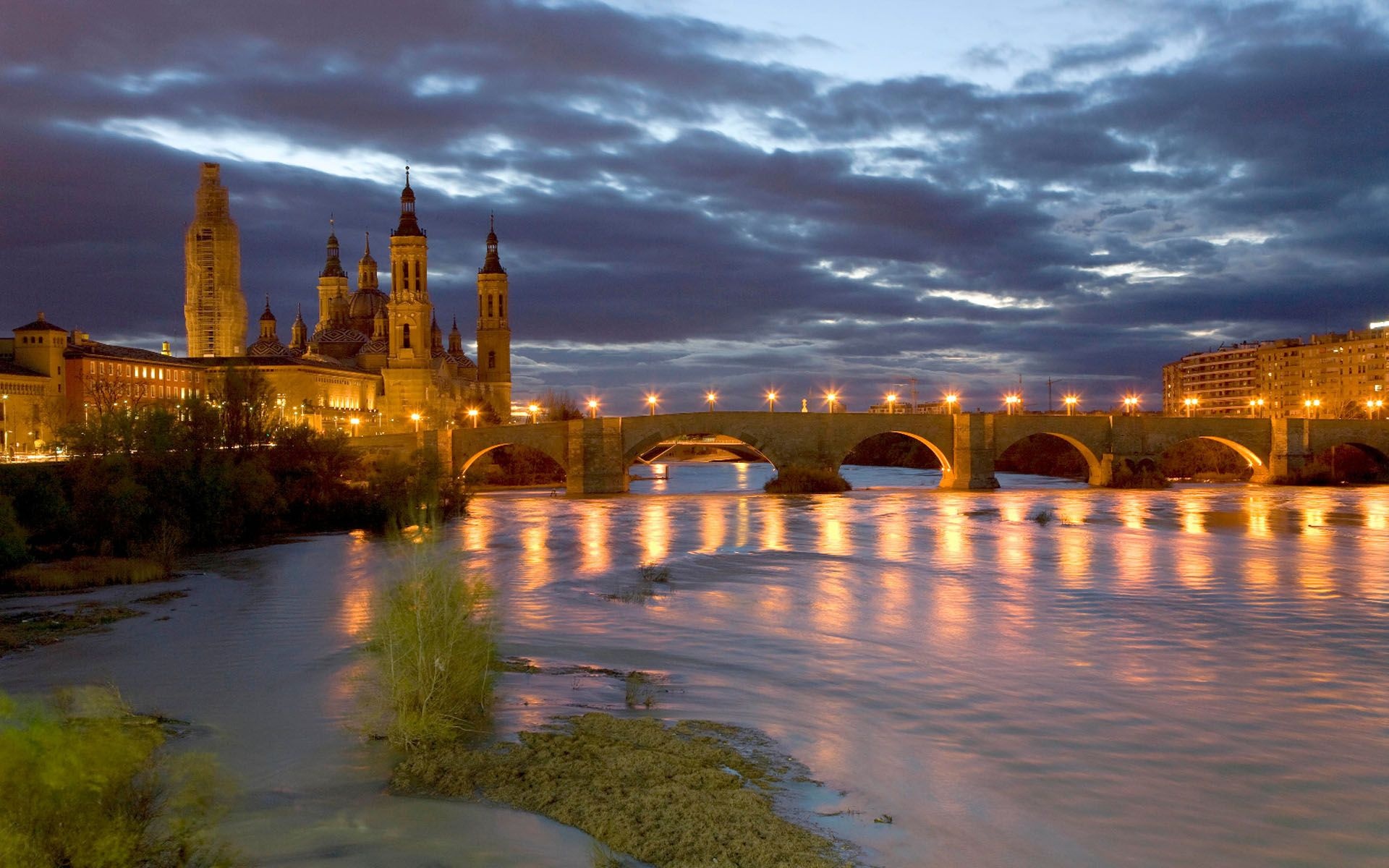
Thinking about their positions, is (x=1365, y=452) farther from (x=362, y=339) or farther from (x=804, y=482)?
(x=362, y=339)

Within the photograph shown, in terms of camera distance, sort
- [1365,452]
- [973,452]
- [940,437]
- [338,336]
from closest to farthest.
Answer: [973,452] < [940,437] < [1365,452] < [338,336]

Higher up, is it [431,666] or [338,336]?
[338,336]

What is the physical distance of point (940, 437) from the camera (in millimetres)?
51094

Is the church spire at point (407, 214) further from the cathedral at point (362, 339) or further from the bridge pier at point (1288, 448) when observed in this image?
the bridge pier at point (1288, 448)

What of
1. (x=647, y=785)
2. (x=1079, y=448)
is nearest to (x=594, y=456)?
(x=1079, y=448)

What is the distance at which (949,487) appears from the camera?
169ft

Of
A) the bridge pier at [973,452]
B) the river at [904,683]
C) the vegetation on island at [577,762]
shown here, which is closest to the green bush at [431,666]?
the vegetation on island at [577,762]

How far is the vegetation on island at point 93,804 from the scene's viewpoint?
5.34 m

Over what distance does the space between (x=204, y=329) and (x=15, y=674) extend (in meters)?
83.5

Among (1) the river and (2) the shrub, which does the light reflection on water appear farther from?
(2) the shrub

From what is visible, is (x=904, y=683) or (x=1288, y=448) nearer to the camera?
(x=904, y=683)

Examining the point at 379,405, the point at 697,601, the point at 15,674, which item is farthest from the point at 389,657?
the point at 379,405

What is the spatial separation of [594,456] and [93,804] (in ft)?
139

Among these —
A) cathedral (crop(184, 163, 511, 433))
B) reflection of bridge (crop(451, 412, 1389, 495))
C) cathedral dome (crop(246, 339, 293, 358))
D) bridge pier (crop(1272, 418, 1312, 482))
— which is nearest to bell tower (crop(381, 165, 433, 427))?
cathedral (crop(184, 163, 511, 433))
